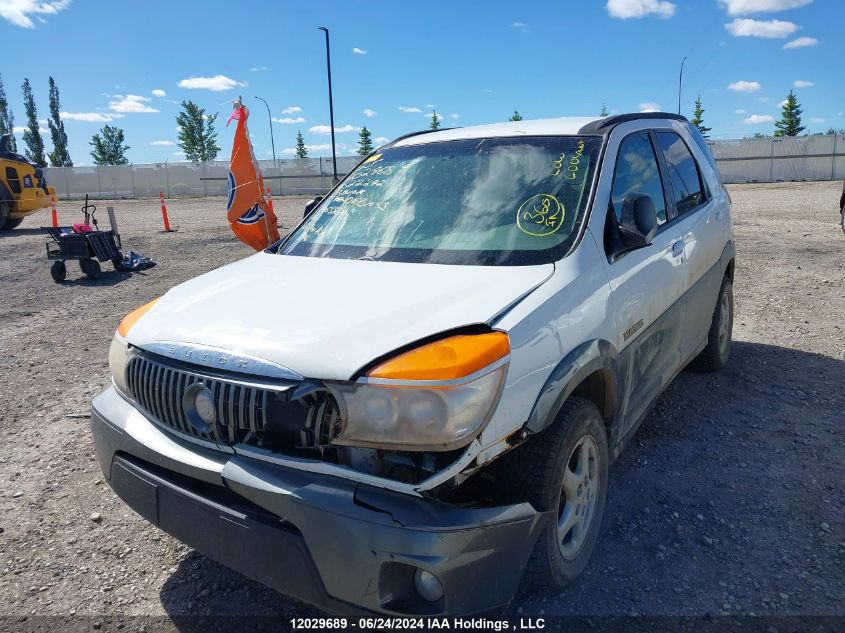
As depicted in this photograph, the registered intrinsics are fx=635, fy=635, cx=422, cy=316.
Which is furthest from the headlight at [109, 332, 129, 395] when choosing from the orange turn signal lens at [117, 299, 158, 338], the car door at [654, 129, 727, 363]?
the car door at [654, 129, 727, 363]

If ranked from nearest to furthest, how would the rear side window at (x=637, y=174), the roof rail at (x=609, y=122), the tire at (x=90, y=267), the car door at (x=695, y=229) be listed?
1. the rear side window at (x=637, y=174)
2. the roof rail at (x=609, y=122)
3. the car door at (x=695, y=229)
4. the tire at (x=90, y=267)

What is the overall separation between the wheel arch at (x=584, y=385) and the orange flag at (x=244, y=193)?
865 cm

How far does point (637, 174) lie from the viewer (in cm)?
342

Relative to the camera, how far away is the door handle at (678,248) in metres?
3.57

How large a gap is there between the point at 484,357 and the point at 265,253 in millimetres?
1953

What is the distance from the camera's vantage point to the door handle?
140 inches

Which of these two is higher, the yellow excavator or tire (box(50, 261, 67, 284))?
the yellow excavator

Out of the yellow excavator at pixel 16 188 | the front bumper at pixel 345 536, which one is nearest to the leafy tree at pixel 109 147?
the yellow excavator at pixel 16 188

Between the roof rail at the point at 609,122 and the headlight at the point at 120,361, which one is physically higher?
the roof rail at the point at 609,122

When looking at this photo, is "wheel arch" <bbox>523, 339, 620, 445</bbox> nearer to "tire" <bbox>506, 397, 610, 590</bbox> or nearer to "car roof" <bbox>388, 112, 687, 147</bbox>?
"tire" <bbox>506, 397, 610, 590</bbox>

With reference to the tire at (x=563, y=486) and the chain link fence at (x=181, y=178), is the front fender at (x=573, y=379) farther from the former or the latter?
the chain link fence at (x=181, y=178)

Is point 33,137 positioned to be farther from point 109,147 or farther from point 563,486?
point 563,486

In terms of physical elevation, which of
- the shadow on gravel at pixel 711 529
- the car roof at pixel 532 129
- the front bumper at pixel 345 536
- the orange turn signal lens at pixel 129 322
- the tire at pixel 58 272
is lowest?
the shadow on gravel at pixel 711 529

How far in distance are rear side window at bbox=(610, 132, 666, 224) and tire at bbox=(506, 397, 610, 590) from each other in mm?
1078
